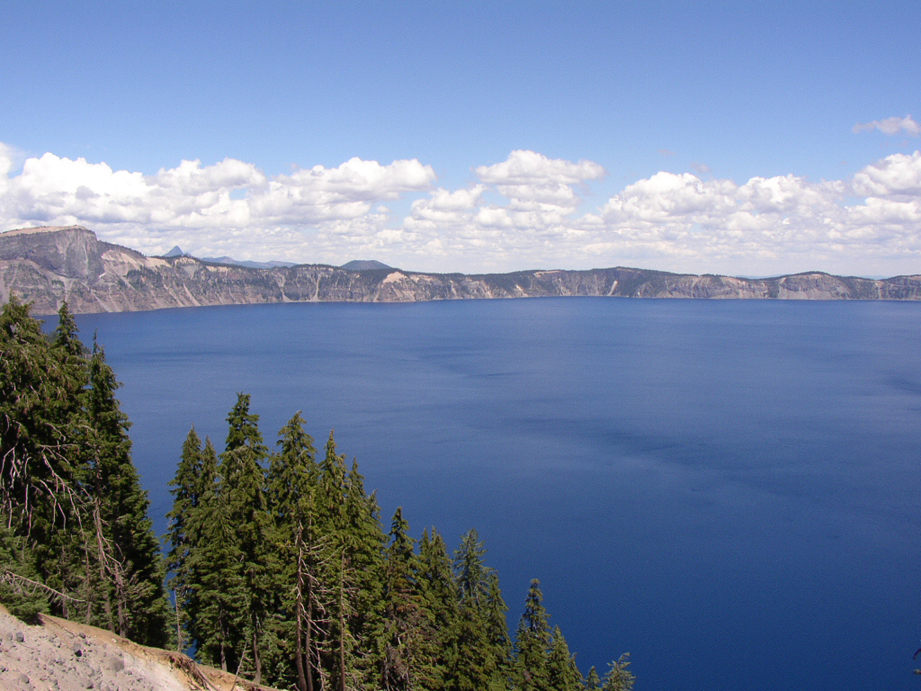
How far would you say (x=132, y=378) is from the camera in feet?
370

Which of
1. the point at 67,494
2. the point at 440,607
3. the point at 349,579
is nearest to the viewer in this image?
the point at 349,579

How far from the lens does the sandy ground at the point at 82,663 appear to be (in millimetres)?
11273

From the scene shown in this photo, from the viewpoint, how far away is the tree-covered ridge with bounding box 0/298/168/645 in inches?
634

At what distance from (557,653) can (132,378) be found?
106 metres

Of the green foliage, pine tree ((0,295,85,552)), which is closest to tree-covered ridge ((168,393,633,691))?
the green foliage

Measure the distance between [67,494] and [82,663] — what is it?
631 centimetres

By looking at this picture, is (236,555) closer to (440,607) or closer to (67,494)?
(67,494)

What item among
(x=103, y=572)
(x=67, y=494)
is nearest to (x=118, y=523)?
(x=103, y=572)

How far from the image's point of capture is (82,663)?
40.8 ft

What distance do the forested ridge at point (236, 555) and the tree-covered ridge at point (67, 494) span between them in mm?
57

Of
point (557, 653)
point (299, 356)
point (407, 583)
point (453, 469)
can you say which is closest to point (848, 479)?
point (453, 469)

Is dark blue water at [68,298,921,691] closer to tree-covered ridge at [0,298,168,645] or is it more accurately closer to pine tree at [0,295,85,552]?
tree-covered ridge at [0,298,168,645]

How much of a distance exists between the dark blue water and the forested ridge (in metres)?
14.9

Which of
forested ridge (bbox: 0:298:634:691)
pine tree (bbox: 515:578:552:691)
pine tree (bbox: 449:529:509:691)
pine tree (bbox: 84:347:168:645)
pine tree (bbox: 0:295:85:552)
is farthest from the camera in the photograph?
pine tree (bbox: 515:578:552:691)
